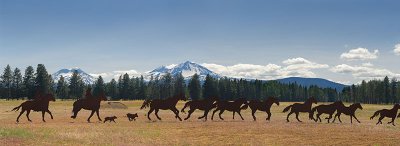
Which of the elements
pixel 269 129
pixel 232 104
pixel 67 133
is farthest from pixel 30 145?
pixel 232 104

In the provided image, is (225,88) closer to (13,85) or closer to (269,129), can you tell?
(13,85)

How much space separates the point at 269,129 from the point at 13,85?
13328 cm

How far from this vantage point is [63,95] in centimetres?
17288

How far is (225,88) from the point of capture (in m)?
184

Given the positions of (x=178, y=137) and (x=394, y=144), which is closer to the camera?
(x=394, y=144)

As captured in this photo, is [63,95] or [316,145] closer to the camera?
[316,145]

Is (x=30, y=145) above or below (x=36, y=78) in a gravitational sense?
below

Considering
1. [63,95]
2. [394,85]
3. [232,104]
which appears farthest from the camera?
[394,85]

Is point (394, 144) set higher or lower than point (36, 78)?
lower

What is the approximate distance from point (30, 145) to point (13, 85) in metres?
137

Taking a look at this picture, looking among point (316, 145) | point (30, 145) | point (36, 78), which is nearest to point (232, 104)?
point (316, 145)

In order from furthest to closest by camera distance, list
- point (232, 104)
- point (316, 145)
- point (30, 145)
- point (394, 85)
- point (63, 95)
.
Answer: point (394, 85), point (63, 95), point (232, 104), point (316, 145), point (30, 145)

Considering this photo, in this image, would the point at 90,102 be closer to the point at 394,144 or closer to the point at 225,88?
the point at 394,144

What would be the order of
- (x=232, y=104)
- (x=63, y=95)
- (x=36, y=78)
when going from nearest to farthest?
1. (x=232, y=104)
2. (x=36, y=78)
3. (x=63, y=95)
